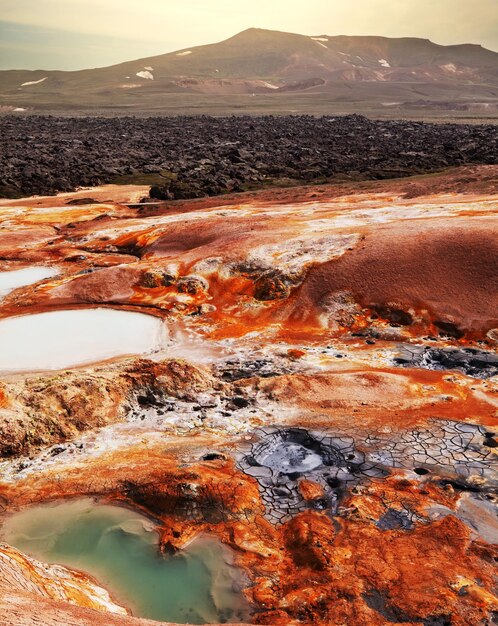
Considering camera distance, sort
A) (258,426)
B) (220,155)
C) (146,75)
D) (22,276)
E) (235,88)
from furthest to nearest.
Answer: (146,75) < (235,88) < (220,155) < (22,276) < (258,426)

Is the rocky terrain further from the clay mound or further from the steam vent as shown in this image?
the clay mound

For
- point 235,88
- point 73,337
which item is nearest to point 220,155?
point 73,337

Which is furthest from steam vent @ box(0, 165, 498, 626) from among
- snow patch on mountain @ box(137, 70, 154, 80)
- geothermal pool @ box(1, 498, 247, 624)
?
snow patch on mountain @ box(137, 70, 154, 80)

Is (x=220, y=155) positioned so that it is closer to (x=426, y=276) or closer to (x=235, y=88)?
(x=426, y=276)

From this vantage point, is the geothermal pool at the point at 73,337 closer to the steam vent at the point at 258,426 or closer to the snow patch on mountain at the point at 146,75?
the steam vent at the point at 258,426

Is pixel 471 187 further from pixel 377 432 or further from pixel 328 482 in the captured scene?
pixel 328 482

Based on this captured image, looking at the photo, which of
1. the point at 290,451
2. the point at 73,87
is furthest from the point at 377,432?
the point at 73,87

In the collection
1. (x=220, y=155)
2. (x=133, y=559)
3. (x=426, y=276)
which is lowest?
(x=133, y=559)
